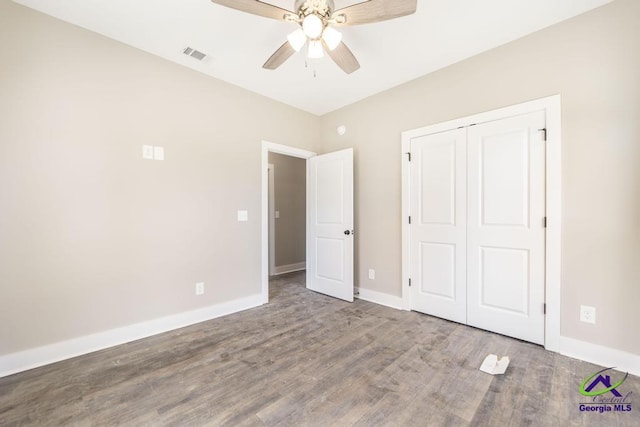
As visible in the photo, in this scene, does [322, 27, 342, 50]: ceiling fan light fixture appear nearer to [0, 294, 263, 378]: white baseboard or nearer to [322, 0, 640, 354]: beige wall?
[322, 0, 640, 354]: beige wall

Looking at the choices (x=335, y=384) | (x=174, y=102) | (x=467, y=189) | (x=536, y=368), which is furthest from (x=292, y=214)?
(x=536, y=368)

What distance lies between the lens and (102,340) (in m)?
2.24

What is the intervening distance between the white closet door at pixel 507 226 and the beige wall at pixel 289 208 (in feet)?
11.0

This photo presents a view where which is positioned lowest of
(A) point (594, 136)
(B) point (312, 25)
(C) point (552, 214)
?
(C) point (552, 214)

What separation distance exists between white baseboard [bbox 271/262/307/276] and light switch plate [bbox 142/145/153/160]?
9.99ft

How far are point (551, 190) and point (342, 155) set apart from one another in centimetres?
217

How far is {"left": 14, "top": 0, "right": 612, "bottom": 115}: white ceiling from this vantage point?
6.42 feet

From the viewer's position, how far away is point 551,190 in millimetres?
2141

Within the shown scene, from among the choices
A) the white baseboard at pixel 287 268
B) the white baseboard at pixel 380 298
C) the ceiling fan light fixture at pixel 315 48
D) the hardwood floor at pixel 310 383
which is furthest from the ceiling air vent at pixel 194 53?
the white baseboard at pixel 287 268

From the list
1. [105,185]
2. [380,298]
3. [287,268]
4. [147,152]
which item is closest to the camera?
[105,185]

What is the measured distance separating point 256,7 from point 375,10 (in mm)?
724

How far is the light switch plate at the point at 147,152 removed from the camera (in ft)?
8.09

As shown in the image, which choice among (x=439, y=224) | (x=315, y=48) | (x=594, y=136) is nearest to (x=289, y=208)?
(x=439, y=224)

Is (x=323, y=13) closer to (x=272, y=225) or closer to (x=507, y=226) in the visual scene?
(x=507, y=226)
